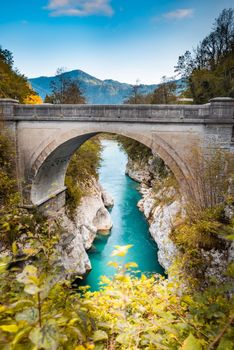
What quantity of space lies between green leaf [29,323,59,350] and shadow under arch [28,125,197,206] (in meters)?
5.99

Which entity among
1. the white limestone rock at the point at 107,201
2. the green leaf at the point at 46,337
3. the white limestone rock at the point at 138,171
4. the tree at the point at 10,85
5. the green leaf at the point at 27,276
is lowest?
the white limestone rock at the point at 107,201

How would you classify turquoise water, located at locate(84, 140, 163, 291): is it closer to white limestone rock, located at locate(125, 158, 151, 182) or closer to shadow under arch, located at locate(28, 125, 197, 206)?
white limestone rock, located at locate(125, 158, 151, 182)

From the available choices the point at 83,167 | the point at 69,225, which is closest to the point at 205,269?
the point at 69,225

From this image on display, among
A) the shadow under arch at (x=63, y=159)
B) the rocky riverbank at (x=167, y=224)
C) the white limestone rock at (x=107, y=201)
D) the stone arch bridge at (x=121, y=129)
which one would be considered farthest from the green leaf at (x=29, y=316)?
the white limestone rock at (x=107, y=201)

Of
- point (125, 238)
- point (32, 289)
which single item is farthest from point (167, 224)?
point (32, 289)

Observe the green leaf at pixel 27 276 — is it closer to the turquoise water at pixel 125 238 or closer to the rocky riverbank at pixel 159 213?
the turquoise water at pixel 125 238

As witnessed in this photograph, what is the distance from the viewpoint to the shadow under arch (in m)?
8.77

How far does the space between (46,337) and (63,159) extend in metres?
11.6

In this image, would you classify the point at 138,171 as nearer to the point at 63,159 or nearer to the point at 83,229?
the point at 83,229

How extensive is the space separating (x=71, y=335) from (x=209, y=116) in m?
7.91

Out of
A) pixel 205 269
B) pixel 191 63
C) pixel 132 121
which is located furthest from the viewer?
pixel 191 63

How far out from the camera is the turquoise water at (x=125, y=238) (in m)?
11.6

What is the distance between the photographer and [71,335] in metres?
1.37

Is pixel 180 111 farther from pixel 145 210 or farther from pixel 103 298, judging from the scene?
pixel 145 210
